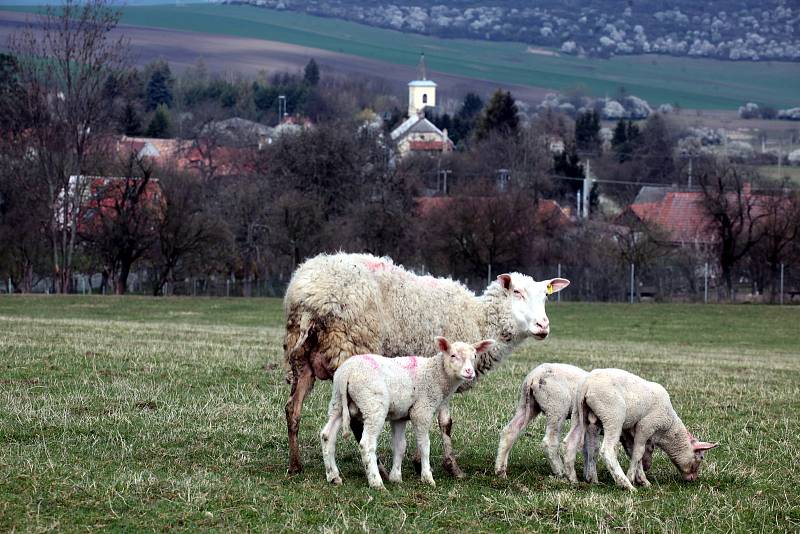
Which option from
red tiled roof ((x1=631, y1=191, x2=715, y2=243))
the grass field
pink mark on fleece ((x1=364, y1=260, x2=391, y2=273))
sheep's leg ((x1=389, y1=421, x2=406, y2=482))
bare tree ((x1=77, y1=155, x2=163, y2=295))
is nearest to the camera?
the grass field

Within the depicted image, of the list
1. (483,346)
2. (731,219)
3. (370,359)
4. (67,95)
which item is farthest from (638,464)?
(731,219)

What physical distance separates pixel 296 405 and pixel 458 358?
4.77ft

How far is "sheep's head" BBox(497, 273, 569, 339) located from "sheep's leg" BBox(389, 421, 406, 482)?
2.12 meters

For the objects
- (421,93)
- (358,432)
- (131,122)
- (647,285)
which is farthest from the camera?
(421,93)

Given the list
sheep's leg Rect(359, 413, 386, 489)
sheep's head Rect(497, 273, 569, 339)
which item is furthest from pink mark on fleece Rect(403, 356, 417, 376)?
sheep's head Rect(497, 273, 569, 339)

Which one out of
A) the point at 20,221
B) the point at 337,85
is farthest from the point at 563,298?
the point at 337,85

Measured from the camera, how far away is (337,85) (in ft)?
624

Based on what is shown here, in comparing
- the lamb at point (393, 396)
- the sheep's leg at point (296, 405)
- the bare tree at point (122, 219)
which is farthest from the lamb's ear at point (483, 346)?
the bare tree at point (122, 219)

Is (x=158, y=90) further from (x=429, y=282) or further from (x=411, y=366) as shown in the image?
(x=411, y=366)

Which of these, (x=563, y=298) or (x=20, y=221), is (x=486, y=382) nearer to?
(x=563, y=298)

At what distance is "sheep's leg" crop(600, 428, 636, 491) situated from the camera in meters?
9.65

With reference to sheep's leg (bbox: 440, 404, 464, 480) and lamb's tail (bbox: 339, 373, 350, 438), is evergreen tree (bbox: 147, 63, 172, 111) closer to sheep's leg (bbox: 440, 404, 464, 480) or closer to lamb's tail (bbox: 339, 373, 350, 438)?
sheep's leg (bbox: 440, 404, 464, 480)

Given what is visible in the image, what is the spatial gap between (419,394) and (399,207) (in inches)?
2063

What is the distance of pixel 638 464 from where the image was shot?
9.91m
